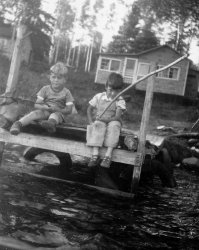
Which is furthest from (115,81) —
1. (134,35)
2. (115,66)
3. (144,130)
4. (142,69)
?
(134,35)

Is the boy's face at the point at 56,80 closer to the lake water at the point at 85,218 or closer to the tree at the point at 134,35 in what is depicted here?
the lake water at the point at 85,218

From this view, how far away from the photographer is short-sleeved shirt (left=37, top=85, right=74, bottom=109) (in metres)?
5.93

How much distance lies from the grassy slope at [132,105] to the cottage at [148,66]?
1188mm

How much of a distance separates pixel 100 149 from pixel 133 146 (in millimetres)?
566

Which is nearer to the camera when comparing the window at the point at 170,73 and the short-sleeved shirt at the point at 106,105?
the short-sleeved shirt at the point at 106,105

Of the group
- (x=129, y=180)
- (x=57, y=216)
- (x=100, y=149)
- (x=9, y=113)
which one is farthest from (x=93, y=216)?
(x=129, y=180)

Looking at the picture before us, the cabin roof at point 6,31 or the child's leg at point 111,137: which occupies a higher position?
the cabin roof at point 6,31

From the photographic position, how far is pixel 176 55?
32156mm

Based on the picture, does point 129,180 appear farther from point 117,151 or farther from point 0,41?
point 0,41

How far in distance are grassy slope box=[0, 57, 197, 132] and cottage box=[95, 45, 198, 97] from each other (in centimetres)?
119

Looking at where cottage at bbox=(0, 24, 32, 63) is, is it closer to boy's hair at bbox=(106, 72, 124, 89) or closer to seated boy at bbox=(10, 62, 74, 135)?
seated boy at bbox=(10, 62, 74, 135)

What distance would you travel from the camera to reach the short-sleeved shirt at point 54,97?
5.93 metres

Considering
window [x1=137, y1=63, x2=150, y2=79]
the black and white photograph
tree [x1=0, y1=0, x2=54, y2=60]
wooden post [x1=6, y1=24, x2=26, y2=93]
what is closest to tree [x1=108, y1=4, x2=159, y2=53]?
tree [x1=0, y1=0, x2=54, y2=60]

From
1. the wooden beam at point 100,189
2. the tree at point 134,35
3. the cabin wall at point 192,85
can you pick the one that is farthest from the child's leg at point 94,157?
the tree at point 134,35
